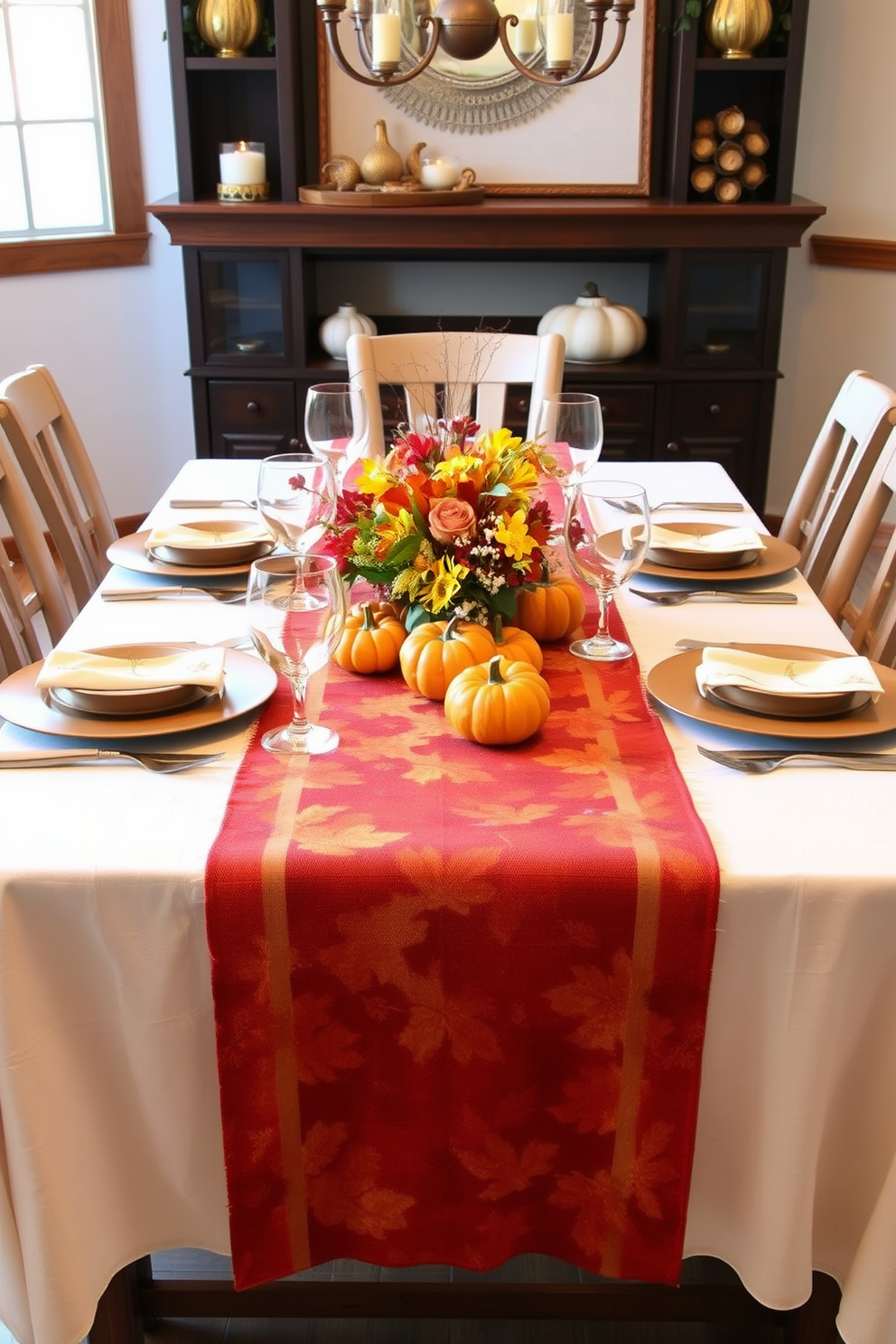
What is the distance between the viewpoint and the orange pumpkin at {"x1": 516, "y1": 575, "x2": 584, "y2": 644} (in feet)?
5.08

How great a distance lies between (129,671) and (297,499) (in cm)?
37

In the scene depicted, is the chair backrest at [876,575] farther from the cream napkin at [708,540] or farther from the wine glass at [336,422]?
the wine glass at [336,422]

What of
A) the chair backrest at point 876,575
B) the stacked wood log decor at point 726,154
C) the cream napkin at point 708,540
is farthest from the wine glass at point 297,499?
the stacked wood log decor at point 726,154

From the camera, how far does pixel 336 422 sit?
1866 mm

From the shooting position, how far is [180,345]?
4.16 metres

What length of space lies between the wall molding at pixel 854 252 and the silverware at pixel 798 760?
3.05 m

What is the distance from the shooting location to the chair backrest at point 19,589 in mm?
1764

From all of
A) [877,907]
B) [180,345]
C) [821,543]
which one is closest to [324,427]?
[821,543]

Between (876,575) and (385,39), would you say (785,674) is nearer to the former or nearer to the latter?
(876,575)

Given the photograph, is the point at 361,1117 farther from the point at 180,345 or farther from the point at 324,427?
the point at 180,345

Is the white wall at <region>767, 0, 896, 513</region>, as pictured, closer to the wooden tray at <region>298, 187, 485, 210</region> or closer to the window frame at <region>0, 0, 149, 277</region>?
the wooden tray at <region>298, 187, 485, 210</region>

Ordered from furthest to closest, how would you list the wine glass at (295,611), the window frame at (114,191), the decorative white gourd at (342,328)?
the window frame at (114,191) < the decorative white gourd at (342,328) < the wine glass at (295,611)

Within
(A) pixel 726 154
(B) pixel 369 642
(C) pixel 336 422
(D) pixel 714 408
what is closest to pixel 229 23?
(A) pixel 726 154

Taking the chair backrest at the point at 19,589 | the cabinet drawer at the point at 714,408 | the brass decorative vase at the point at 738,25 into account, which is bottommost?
the cabinet drawer at the point at 714,408
